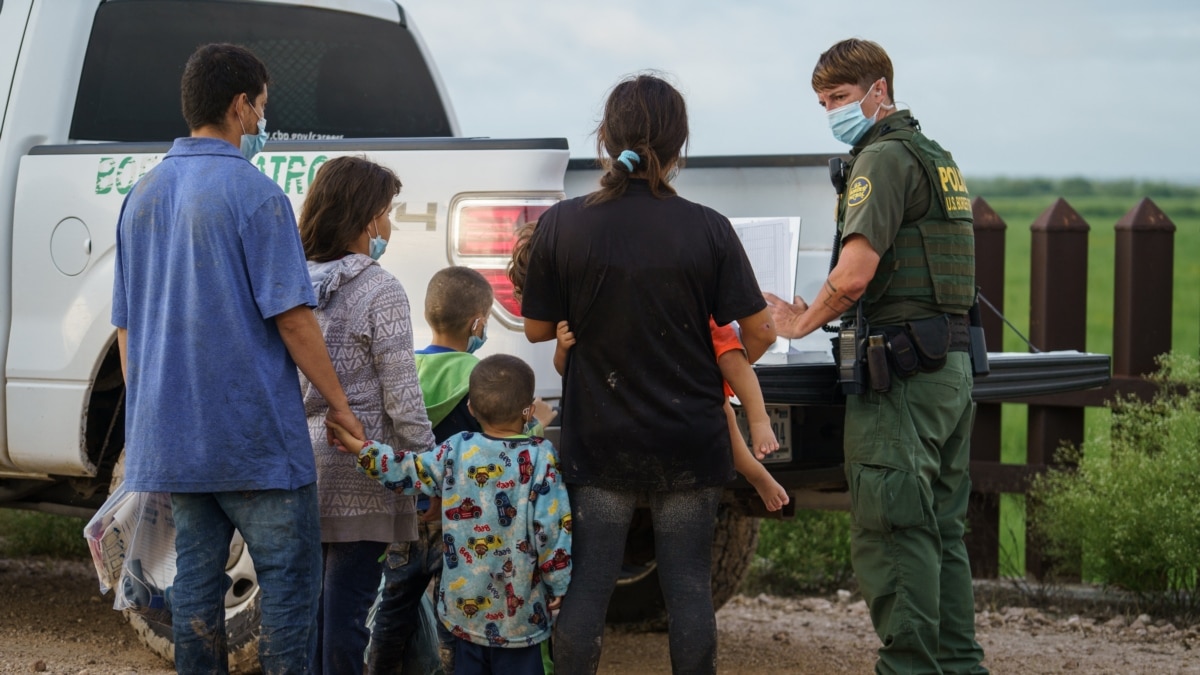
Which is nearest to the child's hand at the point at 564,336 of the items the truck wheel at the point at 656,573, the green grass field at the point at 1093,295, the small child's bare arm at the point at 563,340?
the small child's bare arm at the point at 563,340

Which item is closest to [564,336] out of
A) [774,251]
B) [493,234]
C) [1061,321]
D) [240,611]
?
[493,234]

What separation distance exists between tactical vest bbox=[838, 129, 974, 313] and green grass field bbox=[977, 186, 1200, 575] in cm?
264

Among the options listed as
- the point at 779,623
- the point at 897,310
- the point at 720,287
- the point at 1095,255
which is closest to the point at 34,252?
the point at 720,287

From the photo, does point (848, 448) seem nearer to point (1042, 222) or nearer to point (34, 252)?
point (34, 252)

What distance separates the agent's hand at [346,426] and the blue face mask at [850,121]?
156 centimetres

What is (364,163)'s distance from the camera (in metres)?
3.32

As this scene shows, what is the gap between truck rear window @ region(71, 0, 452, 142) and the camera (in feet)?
15.6

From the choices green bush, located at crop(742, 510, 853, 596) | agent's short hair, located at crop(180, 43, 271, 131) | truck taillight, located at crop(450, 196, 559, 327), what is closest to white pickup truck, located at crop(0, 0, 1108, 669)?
truck taillight, located at crop(450, 196, 559, 327)

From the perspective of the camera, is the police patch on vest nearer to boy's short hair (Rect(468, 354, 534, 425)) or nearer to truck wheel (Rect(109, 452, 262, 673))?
boy's short hair (Rect(468, 354, 534, 425))

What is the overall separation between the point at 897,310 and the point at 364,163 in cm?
146

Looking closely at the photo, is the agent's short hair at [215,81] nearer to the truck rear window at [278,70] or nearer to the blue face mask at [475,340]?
the blue face mask at [475,340]

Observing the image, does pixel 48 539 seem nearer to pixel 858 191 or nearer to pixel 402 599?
pixel 402 599

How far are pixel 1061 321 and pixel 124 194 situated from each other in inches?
168

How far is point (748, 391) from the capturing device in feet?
10.4
